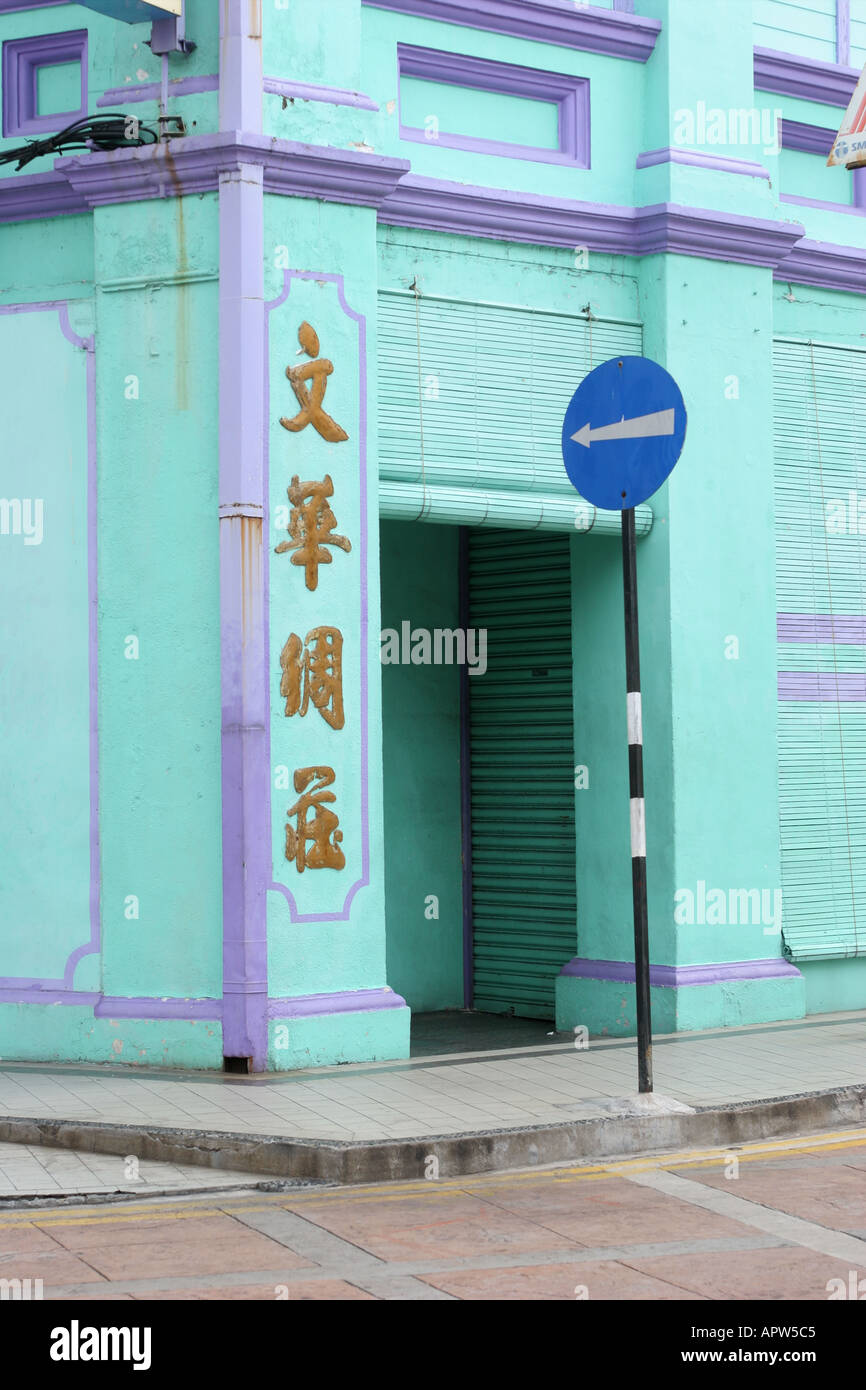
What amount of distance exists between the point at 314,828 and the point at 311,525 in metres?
1.57

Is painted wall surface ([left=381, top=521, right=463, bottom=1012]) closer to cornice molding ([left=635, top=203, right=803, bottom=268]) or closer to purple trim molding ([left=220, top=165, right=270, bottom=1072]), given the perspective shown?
cornice molding ([left=635, top=203, right=803, bottom=268])

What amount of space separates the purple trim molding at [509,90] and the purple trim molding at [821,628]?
306 cm

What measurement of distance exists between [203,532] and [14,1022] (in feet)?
9.19

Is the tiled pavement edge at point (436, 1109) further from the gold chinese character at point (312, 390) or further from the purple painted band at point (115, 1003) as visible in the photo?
the gold chinese character at point (312, 390)

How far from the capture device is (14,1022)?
31.8 feet

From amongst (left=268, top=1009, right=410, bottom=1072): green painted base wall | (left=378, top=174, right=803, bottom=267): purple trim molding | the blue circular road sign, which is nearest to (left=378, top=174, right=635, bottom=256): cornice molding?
(left=378, top=174, right=803, bottom=267): purple trim molding

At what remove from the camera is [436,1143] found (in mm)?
7520

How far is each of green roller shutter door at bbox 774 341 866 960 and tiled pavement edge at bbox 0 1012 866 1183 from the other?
1639mm

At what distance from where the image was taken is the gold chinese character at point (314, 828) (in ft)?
30.6

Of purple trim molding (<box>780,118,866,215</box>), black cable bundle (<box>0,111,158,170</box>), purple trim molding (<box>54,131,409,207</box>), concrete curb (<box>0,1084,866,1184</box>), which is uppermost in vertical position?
purple trim molding (<box>780,118,866,215</box>)

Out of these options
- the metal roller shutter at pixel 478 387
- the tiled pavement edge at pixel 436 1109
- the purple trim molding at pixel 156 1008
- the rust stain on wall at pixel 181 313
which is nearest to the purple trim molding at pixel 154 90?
the rust stain on wall at pixel 181 313

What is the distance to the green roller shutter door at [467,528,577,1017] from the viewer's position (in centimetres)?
1159
